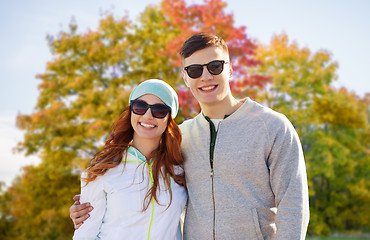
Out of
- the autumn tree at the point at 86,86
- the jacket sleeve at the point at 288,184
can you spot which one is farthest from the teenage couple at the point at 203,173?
the autumn tree at the point at 86,86

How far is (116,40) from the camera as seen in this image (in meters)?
14.8

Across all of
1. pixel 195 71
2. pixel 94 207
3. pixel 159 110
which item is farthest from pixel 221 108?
pixel 94 207

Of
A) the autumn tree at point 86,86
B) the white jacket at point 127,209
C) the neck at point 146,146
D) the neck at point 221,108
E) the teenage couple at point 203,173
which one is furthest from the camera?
the autumn tree at point 86,86

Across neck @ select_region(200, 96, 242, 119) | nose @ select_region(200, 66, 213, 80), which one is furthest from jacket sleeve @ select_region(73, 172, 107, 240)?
nose @ select_region(200, 66, 213, 80)

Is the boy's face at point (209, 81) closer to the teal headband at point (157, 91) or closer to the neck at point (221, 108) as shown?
the neck at point (221, 108)

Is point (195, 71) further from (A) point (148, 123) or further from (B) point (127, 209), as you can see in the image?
(B) point (127, 209)

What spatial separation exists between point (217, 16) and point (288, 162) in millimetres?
10934

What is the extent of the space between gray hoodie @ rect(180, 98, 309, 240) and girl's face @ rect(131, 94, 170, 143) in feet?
1.56

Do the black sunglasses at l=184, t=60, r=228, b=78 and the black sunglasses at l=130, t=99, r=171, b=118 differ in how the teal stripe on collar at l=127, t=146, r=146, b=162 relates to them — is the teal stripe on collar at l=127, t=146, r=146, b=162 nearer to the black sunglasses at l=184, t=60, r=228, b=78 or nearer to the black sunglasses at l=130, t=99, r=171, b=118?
the black sunglasses at l=130, t=99, r=171, b=118

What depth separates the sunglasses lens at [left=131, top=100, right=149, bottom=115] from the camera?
3.22 m

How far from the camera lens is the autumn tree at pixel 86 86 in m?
12.7

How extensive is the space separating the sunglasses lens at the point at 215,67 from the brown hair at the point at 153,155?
0.62 metres

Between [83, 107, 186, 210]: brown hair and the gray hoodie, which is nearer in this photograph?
the gray hoodie

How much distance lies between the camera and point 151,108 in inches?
127
